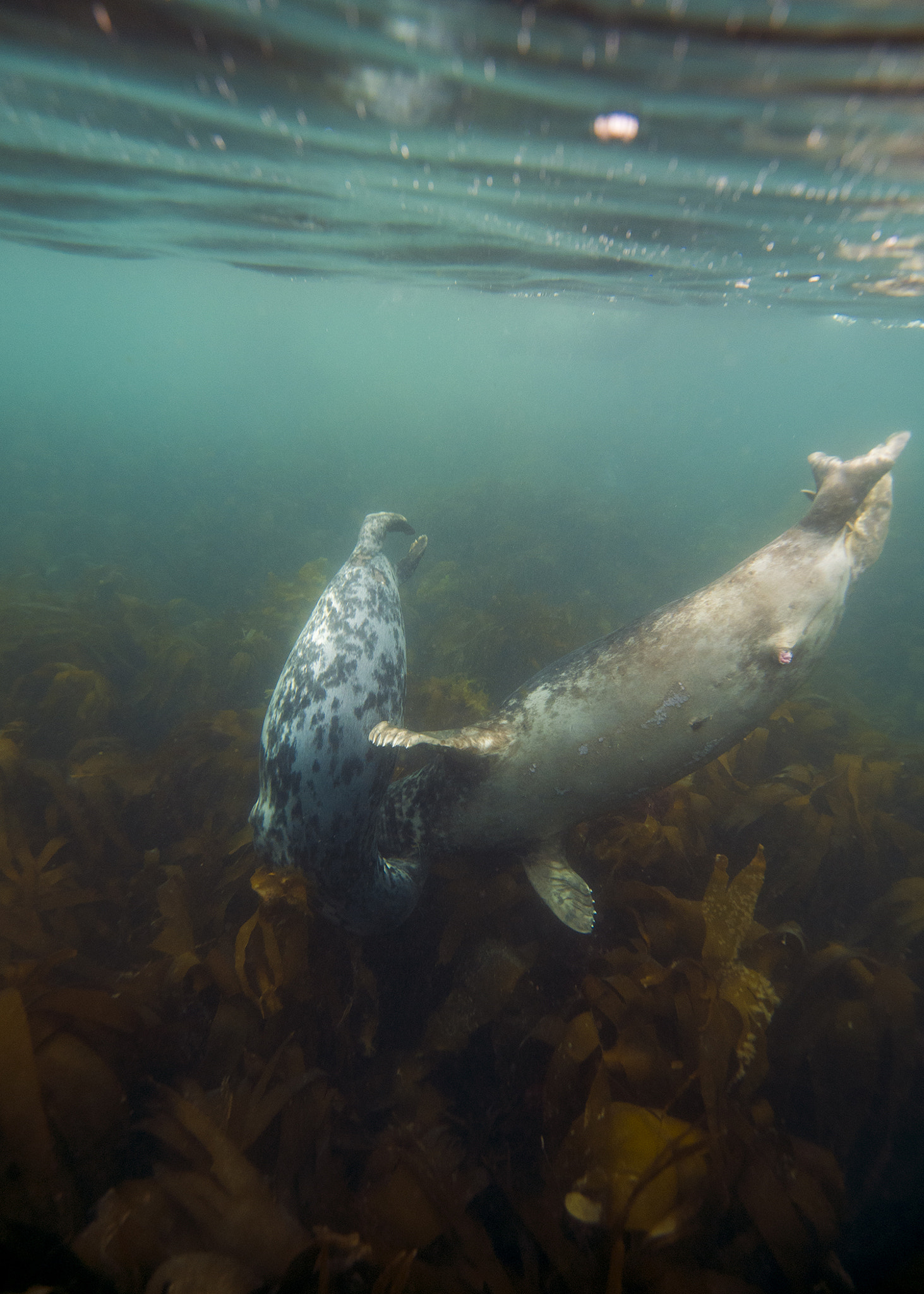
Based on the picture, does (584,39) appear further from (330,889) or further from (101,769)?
(101,769)

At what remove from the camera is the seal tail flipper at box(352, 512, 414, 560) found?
3.53 metres

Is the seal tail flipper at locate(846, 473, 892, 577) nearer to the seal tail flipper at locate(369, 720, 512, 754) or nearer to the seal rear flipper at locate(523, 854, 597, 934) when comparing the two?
the seal tail flipper at locate(369, 720, 512, 754)

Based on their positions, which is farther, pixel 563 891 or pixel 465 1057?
pixel 563 891

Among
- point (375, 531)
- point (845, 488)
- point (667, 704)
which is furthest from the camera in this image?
point (375, 531)

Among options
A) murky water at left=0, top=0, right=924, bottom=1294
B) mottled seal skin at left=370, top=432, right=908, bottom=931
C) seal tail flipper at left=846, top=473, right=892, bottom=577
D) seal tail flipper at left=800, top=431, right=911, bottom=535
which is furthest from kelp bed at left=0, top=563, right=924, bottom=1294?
seal tail flipper at left=800, top=431, right=911, bottom=535

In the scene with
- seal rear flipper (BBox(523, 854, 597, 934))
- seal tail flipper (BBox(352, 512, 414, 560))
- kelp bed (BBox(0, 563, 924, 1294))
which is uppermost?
seal tail flipper (BBox(352, 512, 414, 560))

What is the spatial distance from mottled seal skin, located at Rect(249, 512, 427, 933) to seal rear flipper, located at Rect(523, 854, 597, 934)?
0.67m

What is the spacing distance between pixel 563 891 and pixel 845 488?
259cm

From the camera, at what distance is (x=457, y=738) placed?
2643mm

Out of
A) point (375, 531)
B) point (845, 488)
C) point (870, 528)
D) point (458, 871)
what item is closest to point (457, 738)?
point (458, 871)

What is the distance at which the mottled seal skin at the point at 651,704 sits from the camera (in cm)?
257

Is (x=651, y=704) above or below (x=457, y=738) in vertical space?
above

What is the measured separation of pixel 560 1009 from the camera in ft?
7.65

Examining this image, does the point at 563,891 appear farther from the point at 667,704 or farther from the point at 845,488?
the point at 845,488
